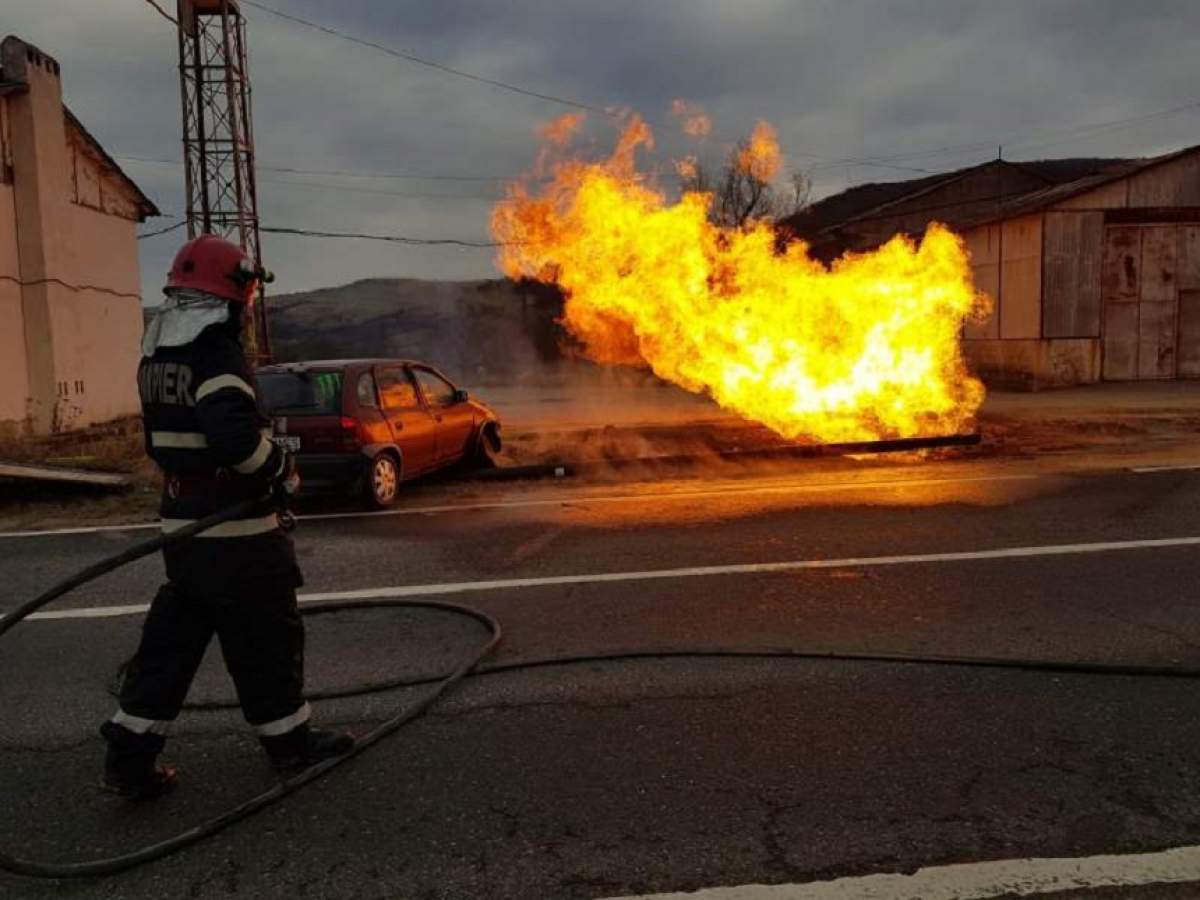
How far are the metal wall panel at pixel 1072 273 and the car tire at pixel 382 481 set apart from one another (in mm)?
19292

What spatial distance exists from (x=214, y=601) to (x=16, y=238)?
16.3 metres

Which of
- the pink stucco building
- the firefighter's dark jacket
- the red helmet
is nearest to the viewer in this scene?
the firefighter's dark jacket

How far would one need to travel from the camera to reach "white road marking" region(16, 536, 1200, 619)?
613 centimetres

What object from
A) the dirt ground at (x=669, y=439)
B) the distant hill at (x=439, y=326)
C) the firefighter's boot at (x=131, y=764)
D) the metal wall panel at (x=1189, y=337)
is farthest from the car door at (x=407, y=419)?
the distant hill at (x=439, y=326)

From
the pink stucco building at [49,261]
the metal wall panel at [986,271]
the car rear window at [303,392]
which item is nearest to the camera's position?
the car rear window at [303,392]

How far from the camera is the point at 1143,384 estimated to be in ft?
76.4

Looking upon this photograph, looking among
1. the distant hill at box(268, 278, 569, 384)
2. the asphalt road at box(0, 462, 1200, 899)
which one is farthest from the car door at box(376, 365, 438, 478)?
the distant hill at box(268, 278, 569, 384)

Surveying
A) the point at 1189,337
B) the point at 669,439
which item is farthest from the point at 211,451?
the point at 1189,337

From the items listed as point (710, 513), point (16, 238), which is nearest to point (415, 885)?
point (710, 513)

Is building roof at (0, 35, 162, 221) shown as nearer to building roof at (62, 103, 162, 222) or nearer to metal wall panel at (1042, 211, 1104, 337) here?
building roof at (62, 103, 162, 222)

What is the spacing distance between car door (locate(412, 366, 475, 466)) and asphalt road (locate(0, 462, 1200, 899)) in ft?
12.1

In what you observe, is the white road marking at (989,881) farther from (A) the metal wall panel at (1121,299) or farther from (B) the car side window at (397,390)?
(A) the metal wall panel at (1121,299)

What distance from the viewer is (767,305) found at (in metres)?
12.9

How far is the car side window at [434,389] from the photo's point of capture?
36.0ft
